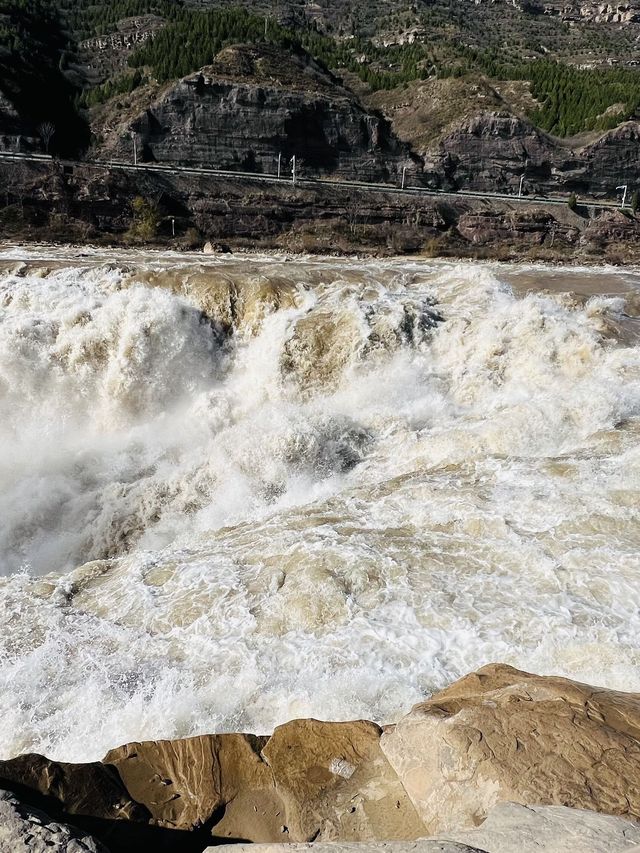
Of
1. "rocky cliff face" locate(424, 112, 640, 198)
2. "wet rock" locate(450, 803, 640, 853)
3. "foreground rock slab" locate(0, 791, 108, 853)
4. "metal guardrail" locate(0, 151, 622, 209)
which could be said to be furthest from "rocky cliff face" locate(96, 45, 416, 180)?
"wet rock" locate(450, 803, 640, 853)

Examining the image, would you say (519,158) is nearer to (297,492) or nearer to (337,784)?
(297,492)

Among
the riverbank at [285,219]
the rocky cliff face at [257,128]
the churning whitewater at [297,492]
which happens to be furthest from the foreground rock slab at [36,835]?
the rocky cliff face at [257,128]

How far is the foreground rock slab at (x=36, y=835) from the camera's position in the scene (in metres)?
3.01

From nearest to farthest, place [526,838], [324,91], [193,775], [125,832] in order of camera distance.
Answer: [526,838] < [125,832] < [193,775] < [324,91]

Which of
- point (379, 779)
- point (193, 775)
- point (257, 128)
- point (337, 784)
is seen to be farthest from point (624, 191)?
point (193, 775)

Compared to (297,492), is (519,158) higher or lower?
higher

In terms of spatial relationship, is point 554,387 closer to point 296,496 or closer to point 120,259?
point 296,496

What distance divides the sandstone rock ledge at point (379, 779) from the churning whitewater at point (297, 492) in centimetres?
108

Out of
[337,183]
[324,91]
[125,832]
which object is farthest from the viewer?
[324,91]

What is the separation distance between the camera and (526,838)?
121 inches

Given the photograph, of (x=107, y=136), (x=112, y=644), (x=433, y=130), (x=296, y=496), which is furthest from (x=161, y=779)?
(x=433, y=130)

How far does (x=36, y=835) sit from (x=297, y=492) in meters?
9.82

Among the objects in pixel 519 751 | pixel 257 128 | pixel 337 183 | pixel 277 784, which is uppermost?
pixel 257 128

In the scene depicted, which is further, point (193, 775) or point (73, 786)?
point (193, 775)
